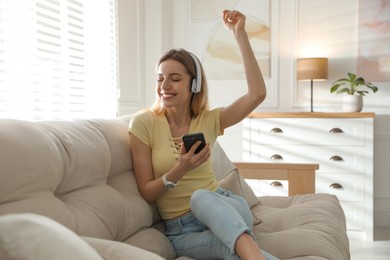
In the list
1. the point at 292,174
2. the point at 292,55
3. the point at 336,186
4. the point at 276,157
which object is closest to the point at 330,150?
the point at 336,186

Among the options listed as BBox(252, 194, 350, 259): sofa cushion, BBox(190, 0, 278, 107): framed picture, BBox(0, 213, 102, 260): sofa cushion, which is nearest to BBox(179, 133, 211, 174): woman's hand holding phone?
BBox(252, 194, 350, 259): sofa cushion

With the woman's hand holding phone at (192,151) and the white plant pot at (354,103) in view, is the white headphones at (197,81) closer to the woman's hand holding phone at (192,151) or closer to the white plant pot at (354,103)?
the woman's hand holding phone at (192,151)

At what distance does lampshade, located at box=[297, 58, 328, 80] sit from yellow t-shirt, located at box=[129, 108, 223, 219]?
2.15 meters

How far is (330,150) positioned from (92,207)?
2493 millimetres

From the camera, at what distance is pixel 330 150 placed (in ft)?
11.3

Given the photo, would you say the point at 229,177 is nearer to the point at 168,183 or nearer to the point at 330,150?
the point at 168,183

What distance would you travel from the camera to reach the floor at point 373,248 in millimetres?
2996

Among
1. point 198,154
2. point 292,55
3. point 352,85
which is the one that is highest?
point 292,55

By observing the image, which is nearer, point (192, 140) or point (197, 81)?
point (192, 140)

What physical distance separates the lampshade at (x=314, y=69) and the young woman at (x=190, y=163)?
1.96m

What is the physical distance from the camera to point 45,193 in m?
1.18

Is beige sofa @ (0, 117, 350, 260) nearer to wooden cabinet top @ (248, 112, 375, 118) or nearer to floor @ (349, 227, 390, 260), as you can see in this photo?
floor @ (349, 227, 390, 260)

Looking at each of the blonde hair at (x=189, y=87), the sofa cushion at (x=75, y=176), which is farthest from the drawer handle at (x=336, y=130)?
the sofa cushion at (x=75, y=176)

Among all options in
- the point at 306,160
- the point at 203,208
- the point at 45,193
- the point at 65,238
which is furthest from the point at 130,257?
the point at 306,160
